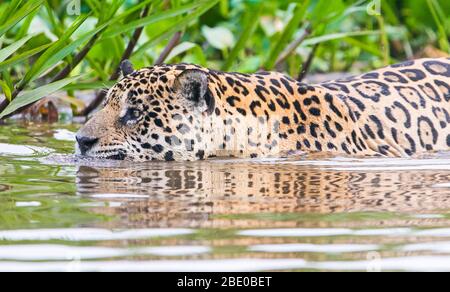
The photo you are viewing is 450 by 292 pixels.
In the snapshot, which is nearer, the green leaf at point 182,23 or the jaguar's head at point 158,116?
the green leaf at point 182,23

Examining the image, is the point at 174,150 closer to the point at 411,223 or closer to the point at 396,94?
the point at 396,94

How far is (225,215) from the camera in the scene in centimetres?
568

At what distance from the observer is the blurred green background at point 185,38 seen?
7.71 meters

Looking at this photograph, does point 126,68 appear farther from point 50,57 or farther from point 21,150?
point 50,57

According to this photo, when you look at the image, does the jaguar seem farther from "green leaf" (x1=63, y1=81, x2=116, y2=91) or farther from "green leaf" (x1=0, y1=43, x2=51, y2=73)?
"green leaf" (x1=0, y1=43, x2=51, y2=73)

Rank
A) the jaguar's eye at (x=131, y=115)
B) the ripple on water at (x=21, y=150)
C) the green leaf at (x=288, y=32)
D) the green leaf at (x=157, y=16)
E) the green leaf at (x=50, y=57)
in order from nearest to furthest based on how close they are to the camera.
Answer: the green leaf at (x=50, y=57) < the green leaf at (x=157, y=16) < the jaguar's eye at (x=131, y=115) < the ripple on water at (x=21, y=150) < the green leaf at (x=288, y=32)

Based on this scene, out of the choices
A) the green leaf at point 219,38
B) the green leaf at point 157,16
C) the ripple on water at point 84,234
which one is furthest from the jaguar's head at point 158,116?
the green leaf at point 219,38

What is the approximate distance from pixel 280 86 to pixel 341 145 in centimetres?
61

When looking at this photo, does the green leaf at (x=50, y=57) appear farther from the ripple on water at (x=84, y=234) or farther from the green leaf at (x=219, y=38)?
the green leaf at (x=219, y=38)

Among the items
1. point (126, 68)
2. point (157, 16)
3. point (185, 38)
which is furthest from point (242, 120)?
point (185, 38)

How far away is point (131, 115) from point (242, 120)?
2.48ft

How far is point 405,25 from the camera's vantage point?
17.5 m

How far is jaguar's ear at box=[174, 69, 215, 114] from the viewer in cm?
829
